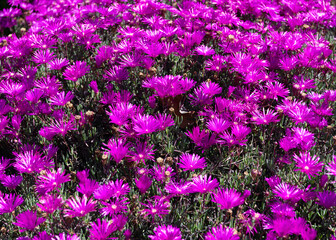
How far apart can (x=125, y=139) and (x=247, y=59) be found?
36.4 inches

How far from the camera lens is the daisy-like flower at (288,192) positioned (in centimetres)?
165

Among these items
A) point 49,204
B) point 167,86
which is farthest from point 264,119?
point 49,204

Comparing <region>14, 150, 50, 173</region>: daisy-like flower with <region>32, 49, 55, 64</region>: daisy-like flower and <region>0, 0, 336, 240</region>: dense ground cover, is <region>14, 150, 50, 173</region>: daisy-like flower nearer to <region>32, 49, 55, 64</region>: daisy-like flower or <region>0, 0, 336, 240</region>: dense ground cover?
<region>0, 0, 336, 240</region>: dense ground cover

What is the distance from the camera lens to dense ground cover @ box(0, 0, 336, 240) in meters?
1.66

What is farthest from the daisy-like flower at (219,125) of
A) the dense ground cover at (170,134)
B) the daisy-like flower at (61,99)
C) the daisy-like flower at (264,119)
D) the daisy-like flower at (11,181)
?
the daisy-like flower at (11,181)

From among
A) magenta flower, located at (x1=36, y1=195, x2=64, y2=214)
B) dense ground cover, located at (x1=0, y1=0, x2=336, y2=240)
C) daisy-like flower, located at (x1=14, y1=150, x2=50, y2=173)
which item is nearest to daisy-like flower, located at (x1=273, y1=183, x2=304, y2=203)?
dense ground cover, located at (x1=0, y1=0, x2=336, y2=240)

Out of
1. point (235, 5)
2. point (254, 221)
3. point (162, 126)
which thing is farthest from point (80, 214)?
point (235, 5)

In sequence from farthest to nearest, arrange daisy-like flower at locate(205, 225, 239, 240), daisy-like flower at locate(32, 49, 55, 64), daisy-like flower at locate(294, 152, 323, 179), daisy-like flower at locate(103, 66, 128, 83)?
1. daisy-like flower at locate(32, 49, 55, 64)
2. daisy-like flower at locate(103, 66, 128, 83)
3. daisy-like flower at locate(294, 152, 323, 179)
4. daisy-like flower at locate(205, 225, 239, 240)

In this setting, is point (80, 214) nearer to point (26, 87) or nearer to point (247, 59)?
point (26, 87)

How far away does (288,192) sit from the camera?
1.67m

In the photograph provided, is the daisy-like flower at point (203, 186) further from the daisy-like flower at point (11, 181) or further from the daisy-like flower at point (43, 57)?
the daisy-like flower at point (43, 57)

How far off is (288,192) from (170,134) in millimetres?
759

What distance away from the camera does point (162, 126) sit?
1880 millimetres

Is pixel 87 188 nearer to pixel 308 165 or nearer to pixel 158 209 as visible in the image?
pixel 158 209
